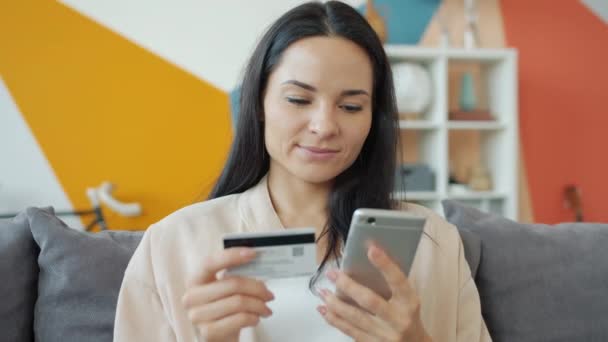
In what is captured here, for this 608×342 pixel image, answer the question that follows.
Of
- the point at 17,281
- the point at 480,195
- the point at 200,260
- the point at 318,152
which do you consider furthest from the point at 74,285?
the point at 480,195

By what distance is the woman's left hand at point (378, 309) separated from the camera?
2.12ft

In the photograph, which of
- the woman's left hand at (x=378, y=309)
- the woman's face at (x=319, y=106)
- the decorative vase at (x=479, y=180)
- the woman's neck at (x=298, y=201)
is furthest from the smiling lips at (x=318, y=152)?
the decorative vase at (x=479, y=180)

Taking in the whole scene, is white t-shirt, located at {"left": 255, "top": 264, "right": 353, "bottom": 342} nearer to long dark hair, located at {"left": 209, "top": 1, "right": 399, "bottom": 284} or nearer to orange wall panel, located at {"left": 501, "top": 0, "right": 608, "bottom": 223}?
long dark hair, located at {"left": 209, "top": 1, "right": 399, "bottom": 284}

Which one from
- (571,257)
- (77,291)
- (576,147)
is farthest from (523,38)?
(77,291)

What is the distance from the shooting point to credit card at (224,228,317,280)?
2.06ft

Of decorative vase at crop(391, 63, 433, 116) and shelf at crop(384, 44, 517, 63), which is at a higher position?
shelf at crop(384, 44, 517, 63)

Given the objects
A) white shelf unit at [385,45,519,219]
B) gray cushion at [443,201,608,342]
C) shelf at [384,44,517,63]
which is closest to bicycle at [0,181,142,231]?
white shelf unit at [385,45,519,219]

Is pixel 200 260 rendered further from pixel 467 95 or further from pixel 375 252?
pixel 467 95

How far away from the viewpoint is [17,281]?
1099mm

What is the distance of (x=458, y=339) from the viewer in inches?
37.9

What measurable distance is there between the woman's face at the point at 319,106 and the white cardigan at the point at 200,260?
15 centimetres

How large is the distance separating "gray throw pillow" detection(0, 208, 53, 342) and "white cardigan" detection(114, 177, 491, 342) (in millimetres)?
395

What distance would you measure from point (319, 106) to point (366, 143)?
0.23m

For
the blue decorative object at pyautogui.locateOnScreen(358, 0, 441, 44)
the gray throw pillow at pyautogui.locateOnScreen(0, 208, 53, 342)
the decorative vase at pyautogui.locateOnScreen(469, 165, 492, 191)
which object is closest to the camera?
the gray throw pillow at pyautogui.locateOnScreen(0, 208, 53, 342)
